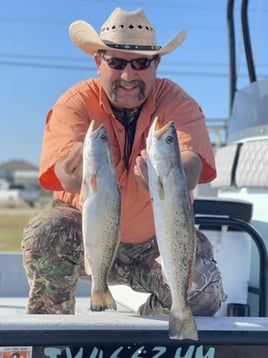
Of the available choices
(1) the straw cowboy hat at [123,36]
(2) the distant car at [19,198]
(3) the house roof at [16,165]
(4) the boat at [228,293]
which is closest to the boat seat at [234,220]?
(4) the boat at [228,293]

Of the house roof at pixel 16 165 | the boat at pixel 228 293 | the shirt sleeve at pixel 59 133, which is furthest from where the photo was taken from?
the house roof at pixel 16 165

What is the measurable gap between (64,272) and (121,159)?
462mm

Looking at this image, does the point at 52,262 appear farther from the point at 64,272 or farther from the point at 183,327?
the point at 183,327

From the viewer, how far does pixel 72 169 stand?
2.44 metres

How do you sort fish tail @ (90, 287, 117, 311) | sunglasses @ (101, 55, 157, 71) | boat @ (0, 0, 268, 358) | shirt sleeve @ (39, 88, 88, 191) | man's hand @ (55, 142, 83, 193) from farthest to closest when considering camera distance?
1. sunglasses @ (101, 55, 157, 71)
2. shirt sleeve @ (39, 88, 88, 191)
3. man's hand @ (55, 142, 83, 193)
4. fish tail @ (90, 287, 117, 311)
5. boat @ (0, 0, 268, 358)

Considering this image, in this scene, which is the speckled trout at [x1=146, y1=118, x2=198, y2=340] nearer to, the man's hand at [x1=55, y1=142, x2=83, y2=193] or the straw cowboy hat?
the man's hand at [x1=55, y1=142, x2=83, y2=193]

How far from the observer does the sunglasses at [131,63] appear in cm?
267

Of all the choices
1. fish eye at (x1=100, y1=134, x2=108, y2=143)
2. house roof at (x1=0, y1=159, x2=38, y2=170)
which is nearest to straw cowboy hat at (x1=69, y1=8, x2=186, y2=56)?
fish eye at (x1=100, y1=134, x2=108, y2=143)

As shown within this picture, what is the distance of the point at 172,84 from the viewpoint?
2971 millimetres

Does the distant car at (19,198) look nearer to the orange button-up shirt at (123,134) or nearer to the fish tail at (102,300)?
the orange button-up shirt at (123,134)

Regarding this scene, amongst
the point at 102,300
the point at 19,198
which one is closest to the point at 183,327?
the point at 102,300

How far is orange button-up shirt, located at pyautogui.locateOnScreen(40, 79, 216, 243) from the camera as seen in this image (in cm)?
262

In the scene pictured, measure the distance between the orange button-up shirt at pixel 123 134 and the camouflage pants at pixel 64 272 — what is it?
16cm

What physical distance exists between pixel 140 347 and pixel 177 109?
1.01 m
